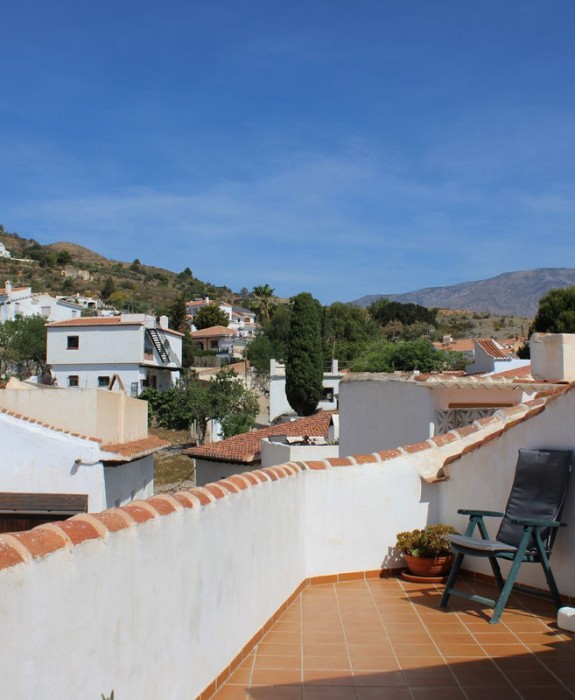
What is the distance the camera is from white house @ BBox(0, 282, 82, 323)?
60938 millimetres

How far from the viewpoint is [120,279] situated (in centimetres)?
9919

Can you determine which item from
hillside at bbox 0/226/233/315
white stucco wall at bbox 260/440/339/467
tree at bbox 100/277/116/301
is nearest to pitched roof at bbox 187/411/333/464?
white stucco wall at bbox 260/440/339/467

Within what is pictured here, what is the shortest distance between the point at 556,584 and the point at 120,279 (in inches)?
3834

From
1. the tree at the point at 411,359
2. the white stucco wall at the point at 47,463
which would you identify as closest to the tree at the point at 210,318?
the tree at the point at 411,359

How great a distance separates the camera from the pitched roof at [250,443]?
2147 centimetres

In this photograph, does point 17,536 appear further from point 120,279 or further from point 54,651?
point 120,279

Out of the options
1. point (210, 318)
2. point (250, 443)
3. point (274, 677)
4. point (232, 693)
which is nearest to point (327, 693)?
point (274, 677)

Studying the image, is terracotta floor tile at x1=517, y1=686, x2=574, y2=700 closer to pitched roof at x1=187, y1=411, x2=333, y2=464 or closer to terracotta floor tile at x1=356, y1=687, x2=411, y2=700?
terracotta floor tile at x1=356, y1=687, x2=411, y2=700

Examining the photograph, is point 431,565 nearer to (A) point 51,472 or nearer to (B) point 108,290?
(A) point 51,472

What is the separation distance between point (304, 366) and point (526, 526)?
1490 inches

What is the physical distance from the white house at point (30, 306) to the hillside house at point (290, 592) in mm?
56874

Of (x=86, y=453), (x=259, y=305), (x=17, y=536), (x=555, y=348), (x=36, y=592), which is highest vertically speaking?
(x=259, y=305)

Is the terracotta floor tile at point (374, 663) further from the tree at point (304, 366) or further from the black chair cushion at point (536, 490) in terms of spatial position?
the tree at point (304, 366)

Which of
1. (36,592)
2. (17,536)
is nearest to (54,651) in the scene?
(36,592)
